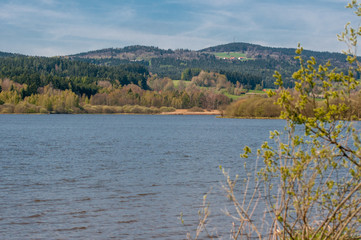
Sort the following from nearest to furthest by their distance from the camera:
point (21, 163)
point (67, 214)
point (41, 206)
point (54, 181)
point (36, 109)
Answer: point (67, 214), point (41, 206), point (54, 181), point (21, 163), point (36, 109)

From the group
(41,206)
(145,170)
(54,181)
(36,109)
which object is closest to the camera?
(41,206)

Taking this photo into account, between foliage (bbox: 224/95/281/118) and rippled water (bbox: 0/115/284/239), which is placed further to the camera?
foliage (bbox: 224/95/281/118)

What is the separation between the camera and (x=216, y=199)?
19.2 metres

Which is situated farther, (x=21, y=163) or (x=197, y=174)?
(x=21, y=163)

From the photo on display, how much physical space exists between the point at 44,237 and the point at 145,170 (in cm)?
1527

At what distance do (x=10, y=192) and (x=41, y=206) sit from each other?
11.9 ft

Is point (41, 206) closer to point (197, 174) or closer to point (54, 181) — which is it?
point (54, 181)

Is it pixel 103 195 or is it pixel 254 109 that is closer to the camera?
pixel 103 195

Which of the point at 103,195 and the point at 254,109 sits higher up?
the point at 103,195

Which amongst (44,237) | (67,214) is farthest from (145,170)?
(44,237)

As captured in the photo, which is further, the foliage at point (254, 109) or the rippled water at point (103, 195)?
the foliage at point (254, 109)

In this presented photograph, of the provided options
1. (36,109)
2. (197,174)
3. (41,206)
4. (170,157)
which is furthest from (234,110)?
(41,206)

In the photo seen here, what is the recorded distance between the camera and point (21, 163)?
31906mm

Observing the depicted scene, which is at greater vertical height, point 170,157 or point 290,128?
point 290,128
